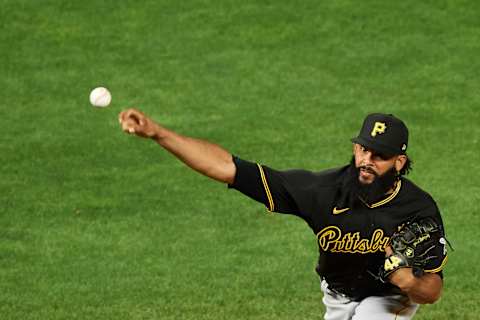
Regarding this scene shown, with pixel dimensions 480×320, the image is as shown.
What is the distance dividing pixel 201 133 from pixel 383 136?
673 centimetres

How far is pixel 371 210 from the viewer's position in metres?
8.62

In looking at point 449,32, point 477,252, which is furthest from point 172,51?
point 477,252

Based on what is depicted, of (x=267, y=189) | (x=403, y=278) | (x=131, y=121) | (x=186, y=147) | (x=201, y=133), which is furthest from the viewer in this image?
(x=201, y=133)

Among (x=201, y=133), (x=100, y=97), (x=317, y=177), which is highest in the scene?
(x=201, y=133)

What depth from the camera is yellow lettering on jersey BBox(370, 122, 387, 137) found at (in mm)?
8414

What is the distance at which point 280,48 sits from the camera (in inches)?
666

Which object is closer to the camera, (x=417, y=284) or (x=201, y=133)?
(x=417, y=284)

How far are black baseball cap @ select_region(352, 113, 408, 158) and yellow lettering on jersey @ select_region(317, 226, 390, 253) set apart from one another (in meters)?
0.58

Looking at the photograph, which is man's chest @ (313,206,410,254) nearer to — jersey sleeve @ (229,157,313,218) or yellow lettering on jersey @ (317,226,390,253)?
yellow lettering on jersey @ (317,226,390,253)

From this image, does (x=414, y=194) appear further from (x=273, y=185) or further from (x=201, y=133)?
(x=201, y=133)

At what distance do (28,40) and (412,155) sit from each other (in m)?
5.63

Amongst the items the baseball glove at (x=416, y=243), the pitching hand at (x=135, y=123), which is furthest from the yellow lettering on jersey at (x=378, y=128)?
the pitching hand at (x=135, y=123)

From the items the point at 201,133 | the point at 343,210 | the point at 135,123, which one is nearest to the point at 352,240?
the point at 343,210

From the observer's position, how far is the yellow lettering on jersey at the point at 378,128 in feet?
27.6
